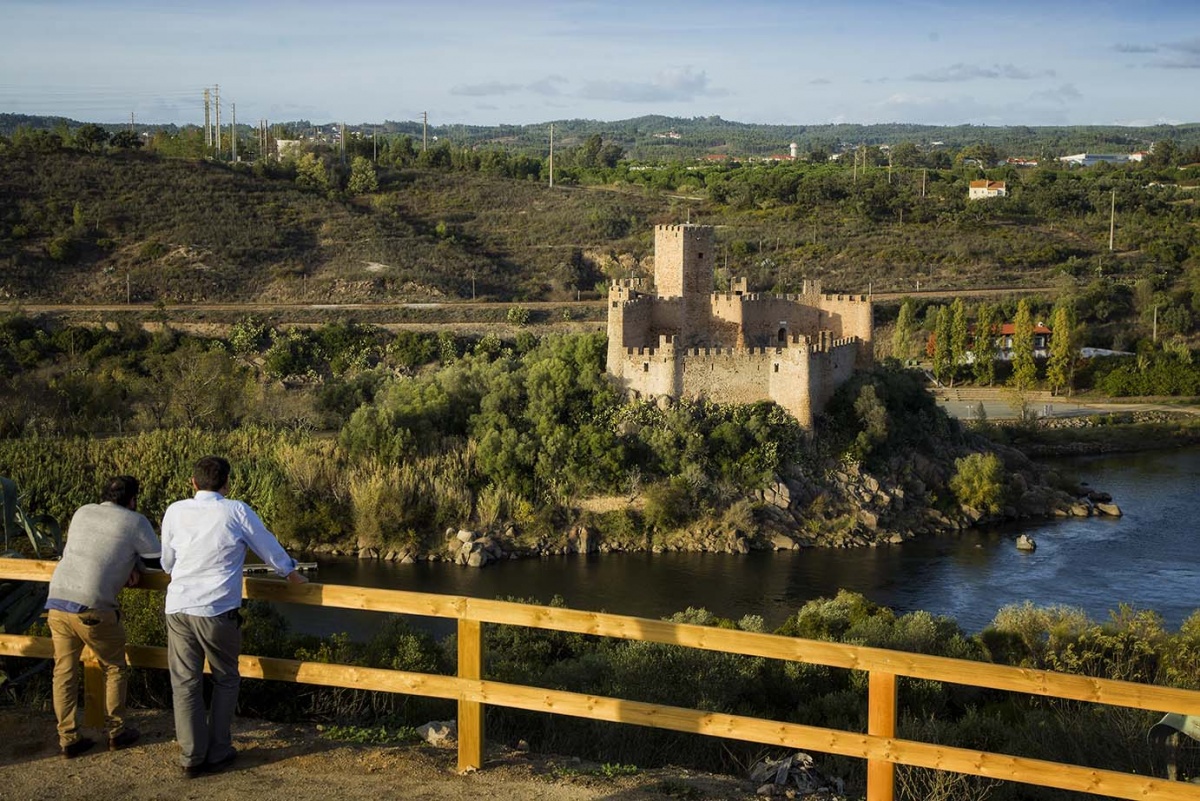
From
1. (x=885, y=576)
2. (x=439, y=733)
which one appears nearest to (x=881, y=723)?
(x=439, y=733)

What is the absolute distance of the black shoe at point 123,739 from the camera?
7859 millimetres

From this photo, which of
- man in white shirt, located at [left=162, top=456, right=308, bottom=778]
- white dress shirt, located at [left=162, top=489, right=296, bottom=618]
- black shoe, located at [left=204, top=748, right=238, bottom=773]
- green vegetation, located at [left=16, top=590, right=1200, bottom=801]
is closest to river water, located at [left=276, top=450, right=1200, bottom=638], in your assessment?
green vegetation, located at [left=16, top=590, right=1200, bottom=801]

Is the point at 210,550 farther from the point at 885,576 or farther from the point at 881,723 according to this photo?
the point at 885,576

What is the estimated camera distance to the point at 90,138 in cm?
7100

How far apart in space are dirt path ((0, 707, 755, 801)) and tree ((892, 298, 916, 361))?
48.1 m

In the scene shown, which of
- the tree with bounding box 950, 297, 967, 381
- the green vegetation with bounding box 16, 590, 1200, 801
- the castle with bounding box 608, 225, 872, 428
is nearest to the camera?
the green vegetation with bounding box 16, 590, 1200, 801

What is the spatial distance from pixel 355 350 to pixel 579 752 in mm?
40220

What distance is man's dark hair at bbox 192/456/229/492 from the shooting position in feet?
24.5

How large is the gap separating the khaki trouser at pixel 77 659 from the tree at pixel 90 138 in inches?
2647

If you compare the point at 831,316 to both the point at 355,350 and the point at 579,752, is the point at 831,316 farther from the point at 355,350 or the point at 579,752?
the point at 579,752

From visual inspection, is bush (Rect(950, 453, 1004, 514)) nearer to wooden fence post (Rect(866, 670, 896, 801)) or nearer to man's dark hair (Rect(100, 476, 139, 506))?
wooden fence post (Rect(866, 670, 896, 801))

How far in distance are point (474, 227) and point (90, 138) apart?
1990 cm

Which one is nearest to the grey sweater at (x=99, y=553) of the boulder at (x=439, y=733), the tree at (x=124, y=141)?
the boulder at (x=439, y=733)

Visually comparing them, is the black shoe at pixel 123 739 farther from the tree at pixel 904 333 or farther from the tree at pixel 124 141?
the tree at pixel 124 141
